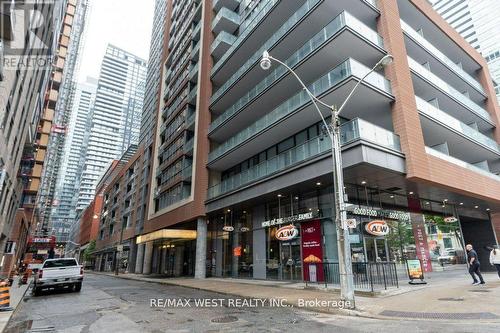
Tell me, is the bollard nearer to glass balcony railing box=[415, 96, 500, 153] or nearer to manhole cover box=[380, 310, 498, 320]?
manhole cover box=[380, 310, 498, 320]

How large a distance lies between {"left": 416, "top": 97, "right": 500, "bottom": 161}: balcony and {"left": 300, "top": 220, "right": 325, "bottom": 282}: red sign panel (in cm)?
988

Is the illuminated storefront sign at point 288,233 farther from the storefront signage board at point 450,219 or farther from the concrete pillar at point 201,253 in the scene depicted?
the storefront signage board at point 450,219

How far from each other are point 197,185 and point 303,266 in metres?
13.0

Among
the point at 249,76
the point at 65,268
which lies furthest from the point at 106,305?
the point at 249,76

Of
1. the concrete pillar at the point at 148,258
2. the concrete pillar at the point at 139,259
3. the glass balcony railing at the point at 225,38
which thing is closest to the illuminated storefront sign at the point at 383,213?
the glass balcony railing at the point at 225,38

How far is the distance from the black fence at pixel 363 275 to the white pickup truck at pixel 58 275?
43.2ft

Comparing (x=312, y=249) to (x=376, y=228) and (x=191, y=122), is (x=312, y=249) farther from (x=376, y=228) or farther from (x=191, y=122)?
(x=191, y=122)

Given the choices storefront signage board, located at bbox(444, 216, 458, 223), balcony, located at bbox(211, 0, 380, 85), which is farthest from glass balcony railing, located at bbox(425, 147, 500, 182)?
balcony, located at bbox(211, 0, 380, 85)

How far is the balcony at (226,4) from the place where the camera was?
108ft

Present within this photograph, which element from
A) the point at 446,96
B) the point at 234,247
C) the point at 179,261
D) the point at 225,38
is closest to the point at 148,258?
the point at 179,261

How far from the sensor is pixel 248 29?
2628cm

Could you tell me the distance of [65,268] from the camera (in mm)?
16781

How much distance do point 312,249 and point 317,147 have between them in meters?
6.52

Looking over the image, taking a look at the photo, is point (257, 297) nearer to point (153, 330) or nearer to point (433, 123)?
point (153, 330)
